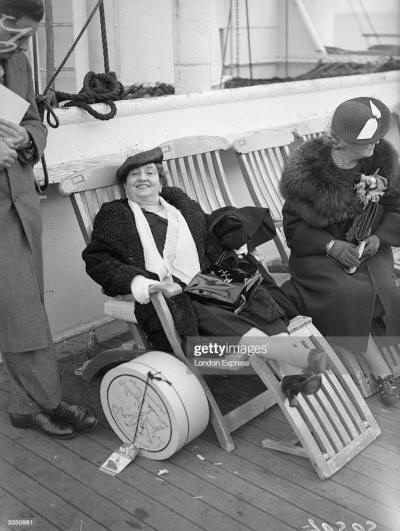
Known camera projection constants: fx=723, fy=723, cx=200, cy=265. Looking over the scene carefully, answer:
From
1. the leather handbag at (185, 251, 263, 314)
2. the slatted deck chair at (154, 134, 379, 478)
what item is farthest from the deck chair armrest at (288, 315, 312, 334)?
the leather handbag at (185, 251, 263, 314)

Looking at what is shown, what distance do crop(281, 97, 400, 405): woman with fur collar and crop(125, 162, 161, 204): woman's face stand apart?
0.68m

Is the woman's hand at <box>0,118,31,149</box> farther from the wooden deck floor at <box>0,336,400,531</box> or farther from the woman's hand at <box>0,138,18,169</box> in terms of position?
the wooden deck floor at <box>0,336,400,531</box>

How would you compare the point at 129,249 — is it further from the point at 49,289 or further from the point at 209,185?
the point at 209,185

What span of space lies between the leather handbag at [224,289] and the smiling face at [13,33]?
4.04 feet

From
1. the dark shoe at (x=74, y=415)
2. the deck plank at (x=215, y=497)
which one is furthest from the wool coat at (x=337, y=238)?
the dark shoe at (x=74, y=415)

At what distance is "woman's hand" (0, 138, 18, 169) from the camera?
2812mm

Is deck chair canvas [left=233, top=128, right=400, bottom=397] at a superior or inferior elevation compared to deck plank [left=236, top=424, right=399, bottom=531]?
superior

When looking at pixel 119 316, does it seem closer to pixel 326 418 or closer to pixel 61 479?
pixel 61 479

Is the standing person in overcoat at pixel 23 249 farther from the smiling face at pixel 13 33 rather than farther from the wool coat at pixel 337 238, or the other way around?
the wool coat at pixel 337 238

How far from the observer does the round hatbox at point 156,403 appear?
9.61ft

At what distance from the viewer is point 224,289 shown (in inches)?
127

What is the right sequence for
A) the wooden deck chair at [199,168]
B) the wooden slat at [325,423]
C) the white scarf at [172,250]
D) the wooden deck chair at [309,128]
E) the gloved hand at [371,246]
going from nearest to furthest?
the wooden slat at [325,423]
the white scarf at [172,250]
the gloved hand at [371,246]
the wooden deck chair at [199,168]
the wooden deck chair at [309,128]

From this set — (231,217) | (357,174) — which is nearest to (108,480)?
(231,217)

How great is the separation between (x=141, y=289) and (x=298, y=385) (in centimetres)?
76
